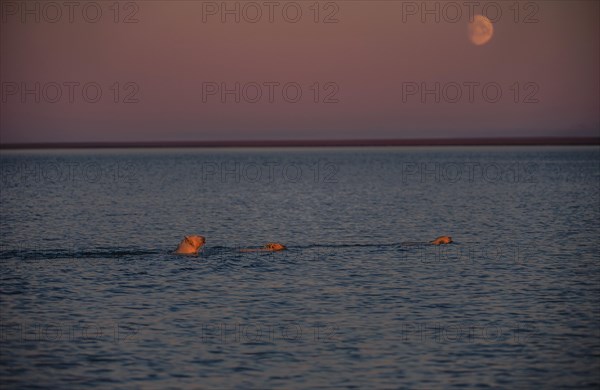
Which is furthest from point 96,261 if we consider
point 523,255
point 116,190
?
point 116,190

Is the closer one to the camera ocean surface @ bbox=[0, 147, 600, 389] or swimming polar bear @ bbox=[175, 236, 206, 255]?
ocean surface @ bbox=[0, 147, 600, 389]

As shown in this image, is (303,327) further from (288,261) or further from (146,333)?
(288,261)

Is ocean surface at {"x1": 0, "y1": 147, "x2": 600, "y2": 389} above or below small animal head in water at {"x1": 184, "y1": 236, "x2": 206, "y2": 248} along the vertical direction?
below

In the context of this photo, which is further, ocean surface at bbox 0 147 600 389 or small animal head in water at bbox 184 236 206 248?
small animal head in water at bbox 184 236 206 248

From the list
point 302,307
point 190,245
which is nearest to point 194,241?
point 190,245

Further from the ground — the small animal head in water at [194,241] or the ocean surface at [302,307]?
the small animal head in water at [194,241]

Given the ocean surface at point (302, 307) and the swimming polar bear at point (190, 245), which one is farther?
the swimming polar bear at point (190, 245)

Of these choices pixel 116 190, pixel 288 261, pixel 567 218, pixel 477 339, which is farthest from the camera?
pixel 116 190

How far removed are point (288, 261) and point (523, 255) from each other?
12.2 meters

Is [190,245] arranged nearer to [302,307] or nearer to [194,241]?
[194,241]

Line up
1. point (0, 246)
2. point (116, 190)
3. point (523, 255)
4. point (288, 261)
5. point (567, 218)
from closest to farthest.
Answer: point (288, 261) < point (523, 255) < point (0, 246) < point (567, 218) < point (116, 190)

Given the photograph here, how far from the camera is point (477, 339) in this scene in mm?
26672

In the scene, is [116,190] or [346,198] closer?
[346,198]

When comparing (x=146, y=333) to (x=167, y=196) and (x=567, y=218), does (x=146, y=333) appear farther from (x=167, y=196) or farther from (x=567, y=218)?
(x=167, y=196)
